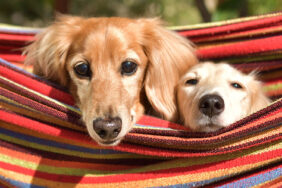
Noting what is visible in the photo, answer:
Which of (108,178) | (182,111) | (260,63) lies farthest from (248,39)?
(108,178)

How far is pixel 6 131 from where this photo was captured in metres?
2.26

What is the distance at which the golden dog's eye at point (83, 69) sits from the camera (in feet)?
7.63

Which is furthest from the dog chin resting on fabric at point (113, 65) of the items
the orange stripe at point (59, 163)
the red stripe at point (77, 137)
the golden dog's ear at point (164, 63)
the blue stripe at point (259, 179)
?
the blue stripe at point (259, 179)

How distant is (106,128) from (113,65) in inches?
20.9

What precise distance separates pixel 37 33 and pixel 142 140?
1520 millimetres

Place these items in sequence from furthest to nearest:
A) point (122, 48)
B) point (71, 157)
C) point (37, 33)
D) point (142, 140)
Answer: point (37, 33) → point (122, 48) → point (71, 157) → point (142, 140)

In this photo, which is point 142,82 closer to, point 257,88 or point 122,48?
point 122,48

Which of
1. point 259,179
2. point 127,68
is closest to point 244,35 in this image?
point 127,68

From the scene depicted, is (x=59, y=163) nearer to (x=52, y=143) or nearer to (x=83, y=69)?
(x=52, y=143)

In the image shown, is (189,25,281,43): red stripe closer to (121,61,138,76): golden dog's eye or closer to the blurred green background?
(121,61,138,76): golden dog's eye

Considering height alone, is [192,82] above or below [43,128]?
above

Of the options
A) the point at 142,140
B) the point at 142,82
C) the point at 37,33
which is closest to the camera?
the point at 142,140

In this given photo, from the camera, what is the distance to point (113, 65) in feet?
7.59

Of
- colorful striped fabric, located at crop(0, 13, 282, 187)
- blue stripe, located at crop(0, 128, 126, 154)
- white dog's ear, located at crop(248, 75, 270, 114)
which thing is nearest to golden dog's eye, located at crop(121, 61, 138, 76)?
colorful striped fabric, located at crop(0, 13, 282, 187)
